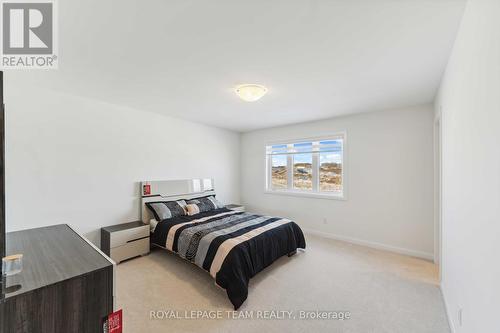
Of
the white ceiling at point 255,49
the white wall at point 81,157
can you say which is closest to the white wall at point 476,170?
the white ceiling at point 255,49

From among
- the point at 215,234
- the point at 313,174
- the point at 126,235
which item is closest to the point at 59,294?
the point at 215,234

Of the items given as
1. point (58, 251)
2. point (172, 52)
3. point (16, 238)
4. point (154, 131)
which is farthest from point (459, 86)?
point (154, 131)

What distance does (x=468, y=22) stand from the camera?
1286 mm

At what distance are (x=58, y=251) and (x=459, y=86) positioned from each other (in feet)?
9.83

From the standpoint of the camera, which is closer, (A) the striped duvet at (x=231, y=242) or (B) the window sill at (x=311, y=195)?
(A) the striped duvet at (x=231, y=242)

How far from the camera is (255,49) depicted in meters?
1.75

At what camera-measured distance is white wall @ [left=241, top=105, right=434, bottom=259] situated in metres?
3.15

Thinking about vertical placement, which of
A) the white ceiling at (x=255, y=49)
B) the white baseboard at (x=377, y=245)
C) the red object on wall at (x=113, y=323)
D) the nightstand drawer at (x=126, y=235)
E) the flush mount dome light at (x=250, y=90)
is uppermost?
the white ceiling at (x=255, y=49)

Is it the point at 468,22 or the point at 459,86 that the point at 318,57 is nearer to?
the point at 468,22

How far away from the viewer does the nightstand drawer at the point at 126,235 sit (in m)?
2.86

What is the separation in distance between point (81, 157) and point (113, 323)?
8.85 feet

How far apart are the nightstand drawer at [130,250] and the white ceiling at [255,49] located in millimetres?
2134

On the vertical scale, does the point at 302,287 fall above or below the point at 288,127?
below

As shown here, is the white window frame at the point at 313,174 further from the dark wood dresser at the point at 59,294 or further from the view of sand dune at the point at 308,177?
the dark wood dresser at the point at 59,294
